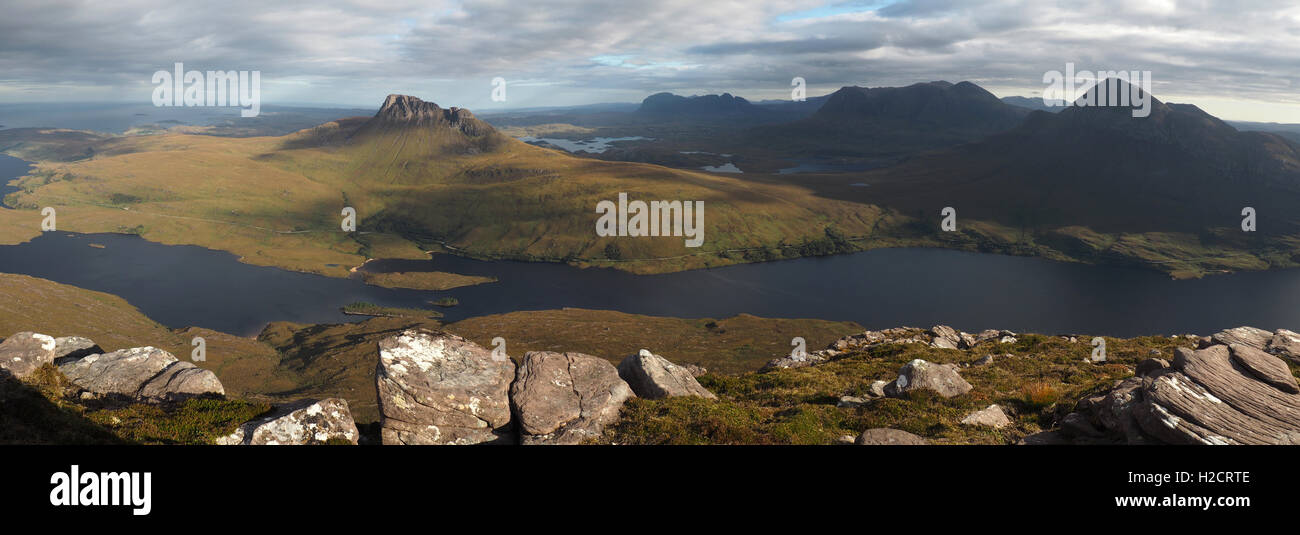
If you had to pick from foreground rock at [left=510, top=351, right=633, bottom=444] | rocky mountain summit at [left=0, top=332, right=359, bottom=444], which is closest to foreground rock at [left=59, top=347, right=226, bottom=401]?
rocky mountain summit at [left=0, top=332, right=359, bottom=444]

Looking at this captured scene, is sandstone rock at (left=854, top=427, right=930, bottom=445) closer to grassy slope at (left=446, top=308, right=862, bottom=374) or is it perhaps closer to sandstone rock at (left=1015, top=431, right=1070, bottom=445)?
sandstone rock at (left=1015, top=431, right=1070, bottom=445)

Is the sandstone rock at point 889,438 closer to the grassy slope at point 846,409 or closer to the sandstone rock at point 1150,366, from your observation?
the grassy slope at point 846,409

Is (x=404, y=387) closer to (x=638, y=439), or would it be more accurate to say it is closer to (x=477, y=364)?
(x=477, y=364)

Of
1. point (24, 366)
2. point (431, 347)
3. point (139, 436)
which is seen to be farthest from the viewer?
point (431, 347)

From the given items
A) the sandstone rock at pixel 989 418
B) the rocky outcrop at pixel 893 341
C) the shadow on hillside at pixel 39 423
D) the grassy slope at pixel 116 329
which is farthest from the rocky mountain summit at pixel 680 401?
the grassy slope at pixel 116 329

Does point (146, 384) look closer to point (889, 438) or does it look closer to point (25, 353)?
point (25, 353)
